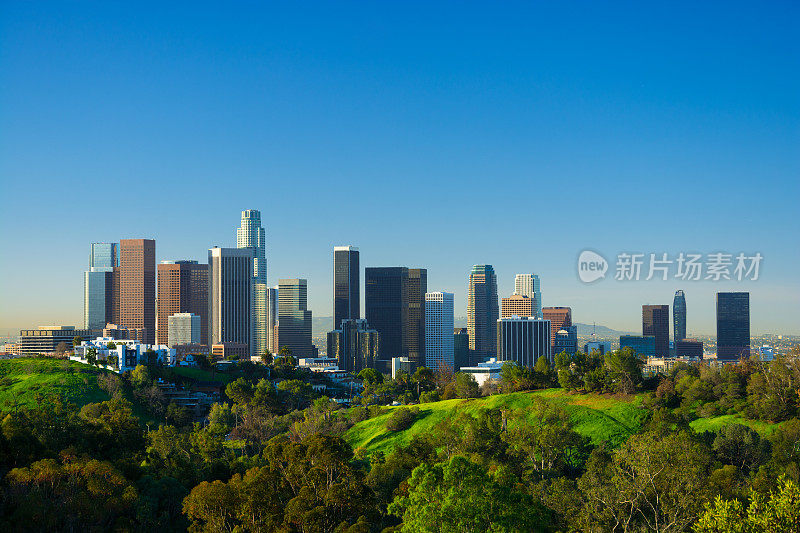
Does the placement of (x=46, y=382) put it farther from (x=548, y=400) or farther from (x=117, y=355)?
(x=548, y=400)

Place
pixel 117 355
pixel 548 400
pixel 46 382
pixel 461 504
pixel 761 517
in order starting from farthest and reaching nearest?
pixel 117 355, pixel 46 382, pixel 548 400, pixel 461 504, pixel 761 517

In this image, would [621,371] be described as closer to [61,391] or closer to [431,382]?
[431,382]

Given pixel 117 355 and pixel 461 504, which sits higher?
pixel 461 504

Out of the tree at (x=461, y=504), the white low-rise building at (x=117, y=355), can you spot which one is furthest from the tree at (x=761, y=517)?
the white low-rise building at (x=117, y=355)

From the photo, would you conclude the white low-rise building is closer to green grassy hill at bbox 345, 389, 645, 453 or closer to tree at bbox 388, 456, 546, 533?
green grassy hill at bbox 345, 389, 645, 453

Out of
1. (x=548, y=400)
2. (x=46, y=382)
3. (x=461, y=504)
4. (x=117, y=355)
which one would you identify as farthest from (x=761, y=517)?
(x=117, y=355)

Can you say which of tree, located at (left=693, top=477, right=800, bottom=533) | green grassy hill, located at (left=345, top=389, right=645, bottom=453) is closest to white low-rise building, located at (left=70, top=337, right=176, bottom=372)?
green grassy hill, located at (left=345, top=389, right=645, bottom=453)
